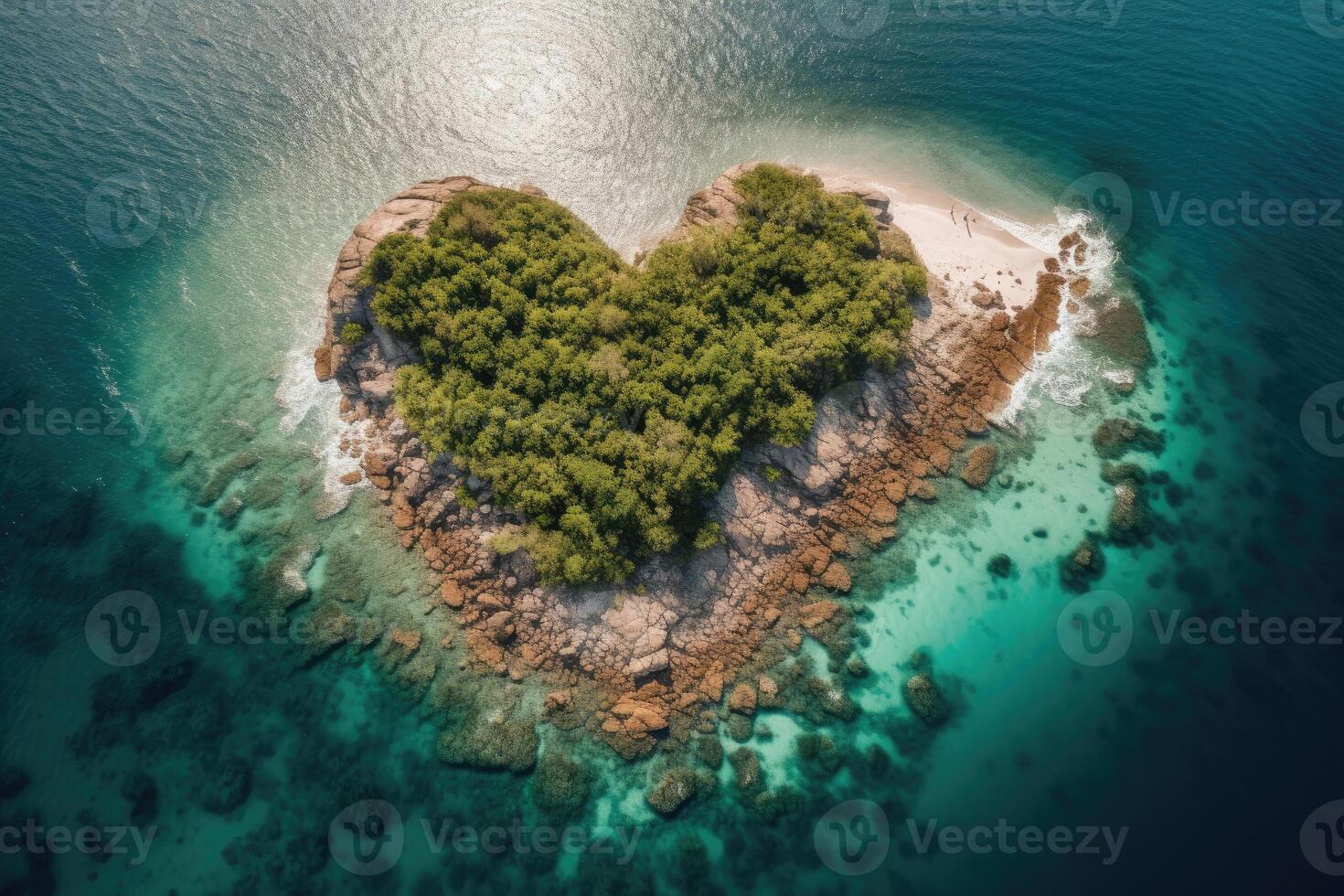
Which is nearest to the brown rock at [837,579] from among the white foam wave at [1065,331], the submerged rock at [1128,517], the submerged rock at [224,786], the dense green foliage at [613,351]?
the dense green foliage at [613,351]

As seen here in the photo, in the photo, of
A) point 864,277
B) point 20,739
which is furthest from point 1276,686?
point 20,739

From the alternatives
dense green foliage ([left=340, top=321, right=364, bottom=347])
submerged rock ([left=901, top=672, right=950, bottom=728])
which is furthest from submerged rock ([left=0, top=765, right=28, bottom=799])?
submerged rock ([left=901, top=672, right=950, bottom=728])

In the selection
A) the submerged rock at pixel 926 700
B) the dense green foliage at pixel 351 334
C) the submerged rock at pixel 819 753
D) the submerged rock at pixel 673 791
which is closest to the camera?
the submerged rock at pixel 673 791

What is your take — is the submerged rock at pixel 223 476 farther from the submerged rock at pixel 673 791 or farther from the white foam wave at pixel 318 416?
the submerged rock at pixel 673 791

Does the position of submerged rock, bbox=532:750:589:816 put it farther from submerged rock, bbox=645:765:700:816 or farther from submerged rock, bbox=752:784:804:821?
submerged rock, bbox=752:784:804:821

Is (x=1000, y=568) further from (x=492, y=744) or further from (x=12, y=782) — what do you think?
(x=12, y=782)

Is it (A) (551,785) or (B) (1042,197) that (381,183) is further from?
(B) (1042,197)

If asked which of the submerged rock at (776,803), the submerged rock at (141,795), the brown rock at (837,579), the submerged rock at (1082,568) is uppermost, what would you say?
the submerged rock at (1082,568)
